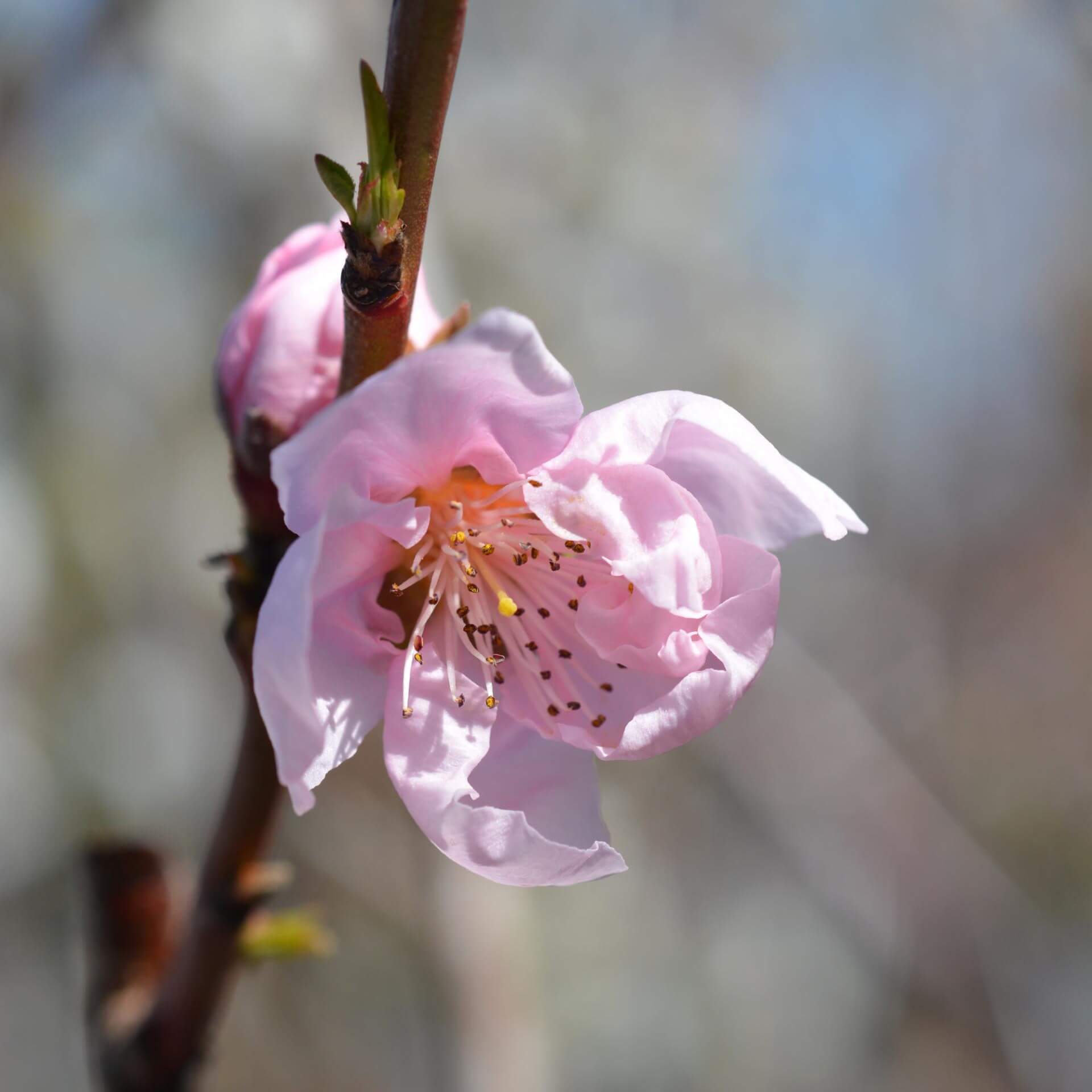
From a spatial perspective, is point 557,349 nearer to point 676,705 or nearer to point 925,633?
point 925,633

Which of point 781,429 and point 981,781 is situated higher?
point 781,429

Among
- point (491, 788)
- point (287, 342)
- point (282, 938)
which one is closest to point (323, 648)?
point (491, 788)

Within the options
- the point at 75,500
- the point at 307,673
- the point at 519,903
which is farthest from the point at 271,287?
the point at 75,500

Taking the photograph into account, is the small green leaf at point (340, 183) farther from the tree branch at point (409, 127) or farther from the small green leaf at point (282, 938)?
the small green leaf at point (282, 938)

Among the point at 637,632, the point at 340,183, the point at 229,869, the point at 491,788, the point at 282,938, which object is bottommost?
the point at 282,938

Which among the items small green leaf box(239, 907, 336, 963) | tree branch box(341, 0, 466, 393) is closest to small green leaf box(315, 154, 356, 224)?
tree branch box(341, 0, 466, 393)

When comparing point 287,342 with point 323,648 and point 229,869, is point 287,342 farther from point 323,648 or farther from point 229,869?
point 229,869

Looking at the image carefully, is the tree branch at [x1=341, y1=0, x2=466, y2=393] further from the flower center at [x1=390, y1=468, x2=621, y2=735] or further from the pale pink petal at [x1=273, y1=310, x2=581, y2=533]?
the flower center at [x1=390, y1=468, x2=621, y2=735]
